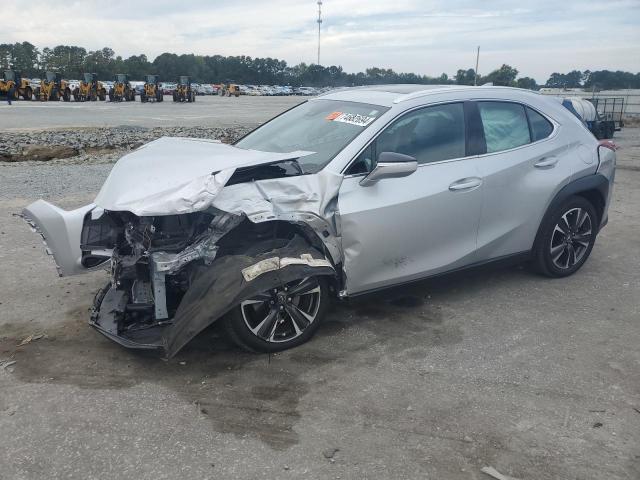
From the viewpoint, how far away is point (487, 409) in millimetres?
3248

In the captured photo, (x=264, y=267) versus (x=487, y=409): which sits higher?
(x=264, y=267)

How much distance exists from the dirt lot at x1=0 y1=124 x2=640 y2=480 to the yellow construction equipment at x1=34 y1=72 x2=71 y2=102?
41.2 meters

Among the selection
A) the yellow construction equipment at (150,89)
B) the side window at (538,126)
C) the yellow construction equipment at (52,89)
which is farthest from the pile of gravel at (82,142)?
the yellow construction equipment at (52,89)

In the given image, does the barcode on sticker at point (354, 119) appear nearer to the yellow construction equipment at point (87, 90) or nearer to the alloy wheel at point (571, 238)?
the alloy wheel at point (571, 238)

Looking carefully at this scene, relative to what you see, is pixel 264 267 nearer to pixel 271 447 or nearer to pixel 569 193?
pixel 271 447

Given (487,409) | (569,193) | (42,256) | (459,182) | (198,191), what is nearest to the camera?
(487,409)

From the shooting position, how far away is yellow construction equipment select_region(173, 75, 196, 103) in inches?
1715

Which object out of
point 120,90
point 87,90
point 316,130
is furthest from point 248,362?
point 120,90

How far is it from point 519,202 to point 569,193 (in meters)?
0.60

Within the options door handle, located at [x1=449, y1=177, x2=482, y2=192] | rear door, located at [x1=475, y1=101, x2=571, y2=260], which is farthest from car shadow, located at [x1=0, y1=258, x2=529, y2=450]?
door handle, located at [x1=449, y1=177, x2=482, y2=192]

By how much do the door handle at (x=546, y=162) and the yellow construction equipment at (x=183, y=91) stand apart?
42.0 metres

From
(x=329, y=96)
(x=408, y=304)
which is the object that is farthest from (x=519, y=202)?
(x=329, y=96)

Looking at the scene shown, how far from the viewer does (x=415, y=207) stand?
4.12m

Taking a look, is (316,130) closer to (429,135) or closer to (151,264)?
(429,135)
